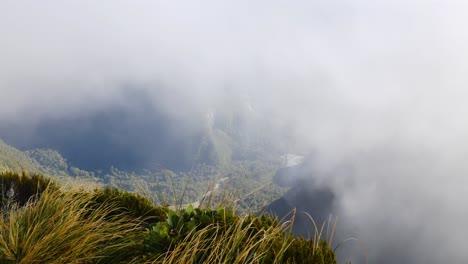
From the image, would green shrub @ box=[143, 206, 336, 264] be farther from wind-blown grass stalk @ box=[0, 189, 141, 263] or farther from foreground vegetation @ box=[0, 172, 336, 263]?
wind-blown grass stalk @ box=[0, 189, 141, 263]

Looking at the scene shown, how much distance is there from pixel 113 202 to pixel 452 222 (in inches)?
8404

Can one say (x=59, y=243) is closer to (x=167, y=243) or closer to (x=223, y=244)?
(x=167, y=243)

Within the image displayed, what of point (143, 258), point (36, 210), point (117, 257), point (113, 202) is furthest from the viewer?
point (113, 202)

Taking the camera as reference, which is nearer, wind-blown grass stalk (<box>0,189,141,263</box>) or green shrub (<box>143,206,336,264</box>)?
green shrub (<box>143,206,336,264</box>)

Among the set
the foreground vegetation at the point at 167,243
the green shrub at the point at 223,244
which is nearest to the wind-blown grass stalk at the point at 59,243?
the foreground vegetation at the point at 167,243

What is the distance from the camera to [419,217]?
189000 millimetres

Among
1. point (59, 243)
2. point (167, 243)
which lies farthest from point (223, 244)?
point (59, 243)

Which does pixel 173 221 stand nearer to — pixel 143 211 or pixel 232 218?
pixel 232 218

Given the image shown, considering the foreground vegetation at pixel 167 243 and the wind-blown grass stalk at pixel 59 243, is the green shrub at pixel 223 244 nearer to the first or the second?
the foreground vegetation at pixel 167 243

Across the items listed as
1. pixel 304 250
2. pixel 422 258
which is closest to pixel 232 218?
pixel 304 250

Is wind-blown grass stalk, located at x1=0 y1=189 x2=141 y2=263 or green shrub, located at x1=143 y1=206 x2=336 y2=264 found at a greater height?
green shrub, located at x1=143 y1=206 x2=336 y2=264

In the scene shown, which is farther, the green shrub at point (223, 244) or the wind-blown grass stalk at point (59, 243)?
Result: the wind-blown grass stalk at point (59, 243)

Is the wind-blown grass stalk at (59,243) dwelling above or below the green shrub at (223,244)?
below

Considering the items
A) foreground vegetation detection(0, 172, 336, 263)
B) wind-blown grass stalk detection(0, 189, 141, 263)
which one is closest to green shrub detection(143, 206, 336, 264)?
foreground vegetation detection(0, 172, 336, 263)
